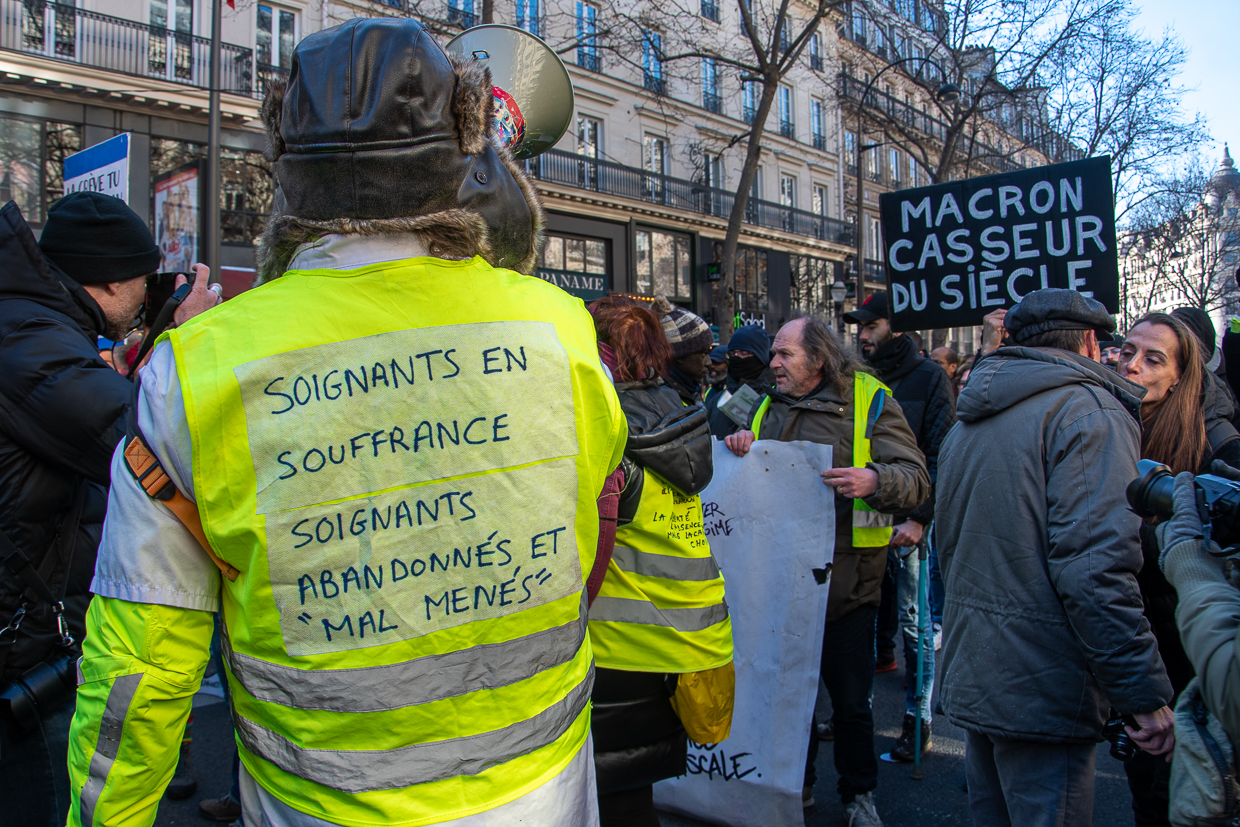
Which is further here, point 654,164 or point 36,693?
point 654,164

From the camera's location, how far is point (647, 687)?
2383 millimetres

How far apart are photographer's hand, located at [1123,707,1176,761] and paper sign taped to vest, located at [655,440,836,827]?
1196mm

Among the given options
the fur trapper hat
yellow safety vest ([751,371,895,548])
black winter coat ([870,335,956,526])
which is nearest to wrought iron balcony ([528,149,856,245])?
black winter coat ([870,335,956,526])

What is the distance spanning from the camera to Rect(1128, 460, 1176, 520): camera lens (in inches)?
64.9

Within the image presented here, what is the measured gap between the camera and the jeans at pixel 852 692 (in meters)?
3.22

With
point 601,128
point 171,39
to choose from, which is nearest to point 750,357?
point 171,39

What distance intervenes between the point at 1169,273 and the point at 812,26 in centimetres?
2879

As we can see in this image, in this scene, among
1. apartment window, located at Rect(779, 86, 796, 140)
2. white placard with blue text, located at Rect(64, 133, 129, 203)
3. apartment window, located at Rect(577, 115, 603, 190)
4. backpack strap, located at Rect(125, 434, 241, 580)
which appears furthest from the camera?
apartment window, located at Rect(779, 86, 796, 140)

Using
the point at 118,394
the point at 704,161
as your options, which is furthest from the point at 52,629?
the point at 704,161

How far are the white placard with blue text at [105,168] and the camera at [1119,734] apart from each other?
5.51m

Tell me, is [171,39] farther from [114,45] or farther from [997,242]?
[997,242]

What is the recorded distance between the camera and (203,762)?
13.2 ft

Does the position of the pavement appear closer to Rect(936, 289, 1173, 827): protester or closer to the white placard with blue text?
Rect(936, 289, 1173, 827): protester

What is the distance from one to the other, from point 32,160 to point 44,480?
56.2 feet
